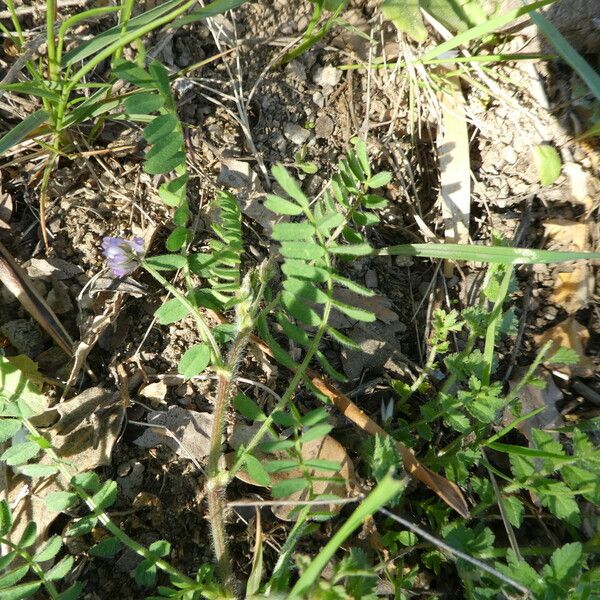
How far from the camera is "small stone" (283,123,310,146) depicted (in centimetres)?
267

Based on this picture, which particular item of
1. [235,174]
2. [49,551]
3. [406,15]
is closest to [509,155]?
[406,15]

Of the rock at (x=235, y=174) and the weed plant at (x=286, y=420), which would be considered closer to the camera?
the weed plant at (x=286, y=420)

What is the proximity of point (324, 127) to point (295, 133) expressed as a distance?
5.4 inches

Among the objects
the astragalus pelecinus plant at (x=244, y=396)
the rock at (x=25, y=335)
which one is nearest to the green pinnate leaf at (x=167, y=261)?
the astragalus pelecinus plant at (x=244, y=396)

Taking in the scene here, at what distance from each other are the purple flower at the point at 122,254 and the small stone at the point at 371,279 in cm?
96

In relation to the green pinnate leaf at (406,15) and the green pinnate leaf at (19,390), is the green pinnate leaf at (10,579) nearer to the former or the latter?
the green pinnate leaf at (19,390)

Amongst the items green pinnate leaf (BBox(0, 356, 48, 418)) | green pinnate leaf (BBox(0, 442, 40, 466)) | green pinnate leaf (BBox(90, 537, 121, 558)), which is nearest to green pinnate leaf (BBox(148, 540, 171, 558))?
green pinnate leaf (BBox(90, 537, 121, 558))

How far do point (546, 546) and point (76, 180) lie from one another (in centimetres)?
232

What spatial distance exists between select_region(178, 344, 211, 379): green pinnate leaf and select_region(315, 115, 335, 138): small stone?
1159 millimetres

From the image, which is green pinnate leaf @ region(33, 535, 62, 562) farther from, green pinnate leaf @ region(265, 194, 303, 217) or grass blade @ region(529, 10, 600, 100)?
grass blade @ region(529, 10, 600, 100)

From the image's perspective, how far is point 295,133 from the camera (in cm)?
267

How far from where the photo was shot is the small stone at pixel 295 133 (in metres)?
2.67

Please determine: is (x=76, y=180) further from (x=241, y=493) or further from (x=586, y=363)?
(x=586, y=363)

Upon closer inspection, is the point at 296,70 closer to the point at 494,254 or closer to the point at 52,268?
the point at 494,254
